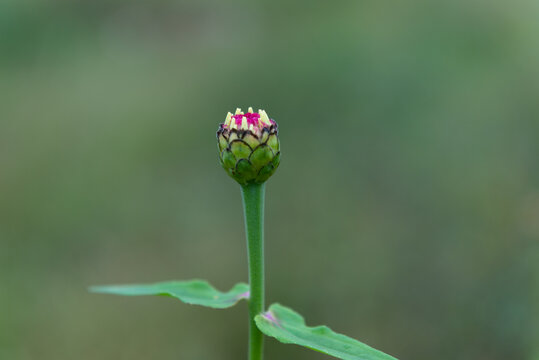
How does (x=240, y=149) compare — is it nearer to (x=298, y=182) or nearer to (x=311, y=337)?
(x=311, y=337)

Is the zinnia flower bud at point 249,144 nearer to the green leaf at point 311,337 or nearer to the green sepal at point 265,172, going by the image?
the green sepal at point 265,172

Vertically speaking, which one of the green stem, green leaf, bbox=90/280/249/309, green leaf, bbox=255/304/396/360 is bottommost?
green leaf, bbox=255/304/396/360

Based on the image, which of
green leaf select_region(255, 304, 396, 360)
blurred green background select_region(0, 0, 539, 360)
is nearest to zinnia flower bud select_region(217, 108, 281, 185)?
green leaf select_region(255, 304, 396, 360)

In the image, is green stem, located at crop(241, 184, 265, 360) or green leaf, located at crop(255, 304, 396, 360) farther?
green stem, located at crop(241, 184, 265, 360)

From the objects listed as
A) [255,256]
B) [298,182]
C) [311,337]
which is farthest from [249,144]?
[298,182]

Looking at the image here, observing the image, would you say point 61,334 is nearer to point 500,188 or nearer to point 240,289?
point 240,289

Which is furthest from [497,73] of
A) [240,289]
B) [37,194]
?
[240,289]

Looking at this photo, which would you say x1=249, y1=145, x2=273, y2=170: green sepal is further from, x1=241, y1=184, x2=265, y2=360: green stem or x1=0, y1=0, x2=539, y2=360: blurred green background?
x1=0, y1=0, x2=539, y2=360: blurred green background
